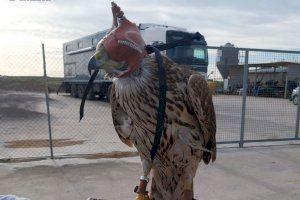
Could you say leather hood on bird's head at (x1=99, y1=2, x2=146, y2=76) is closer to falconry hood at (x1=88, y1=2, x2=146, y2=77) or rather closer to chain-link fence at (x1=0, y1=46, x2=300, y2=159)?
falconry hood at (x1=88, y1=2, x2=146, y2=77)

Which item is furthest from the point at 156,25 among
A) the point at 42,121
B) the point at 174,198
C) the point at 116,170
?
the point at 174,198

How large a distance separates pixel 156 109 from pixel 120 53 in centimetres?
31

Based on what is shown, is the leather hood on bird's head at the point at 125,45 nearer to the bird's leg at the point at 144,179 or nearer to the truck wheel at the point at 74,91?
the bird's leg at the point at 144,179

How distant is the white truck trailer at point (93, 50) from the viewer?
10842 millimetres

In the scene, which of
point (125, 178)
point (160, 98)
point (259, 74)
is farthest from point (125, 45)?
point (259, 74)

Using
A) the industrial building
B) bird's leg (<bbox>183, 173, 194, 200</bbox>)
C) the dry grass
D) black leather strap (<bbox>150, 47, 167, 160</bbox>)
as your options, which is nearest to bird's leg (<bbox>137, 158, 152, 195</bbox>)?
bird's leg (<bbox>183, 173, 194, 200</bbox>)

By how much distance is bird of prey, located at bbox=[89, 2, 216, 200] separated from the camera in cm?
A: 153

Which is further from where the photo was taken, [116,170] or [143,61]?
[116,170]

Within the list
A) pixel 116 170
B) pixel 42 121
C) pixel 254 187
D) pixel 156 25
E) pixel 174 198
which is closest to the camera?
pixel 174 198

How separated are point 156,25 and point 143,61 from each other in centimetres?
1328

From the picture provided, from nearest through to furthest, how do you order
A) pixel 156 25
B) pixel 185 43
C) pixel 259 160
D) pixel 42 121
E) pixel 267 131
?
pixel 185 43, pixel 259 160, pixel 267 131, pixel 42 121, pixel 156 25

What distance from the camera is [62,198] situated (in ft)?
14.3

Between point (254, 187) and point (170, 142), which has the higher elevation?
point (170, 142)

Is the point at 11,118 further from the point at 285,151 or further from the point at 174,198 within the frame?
the point at 174,198
